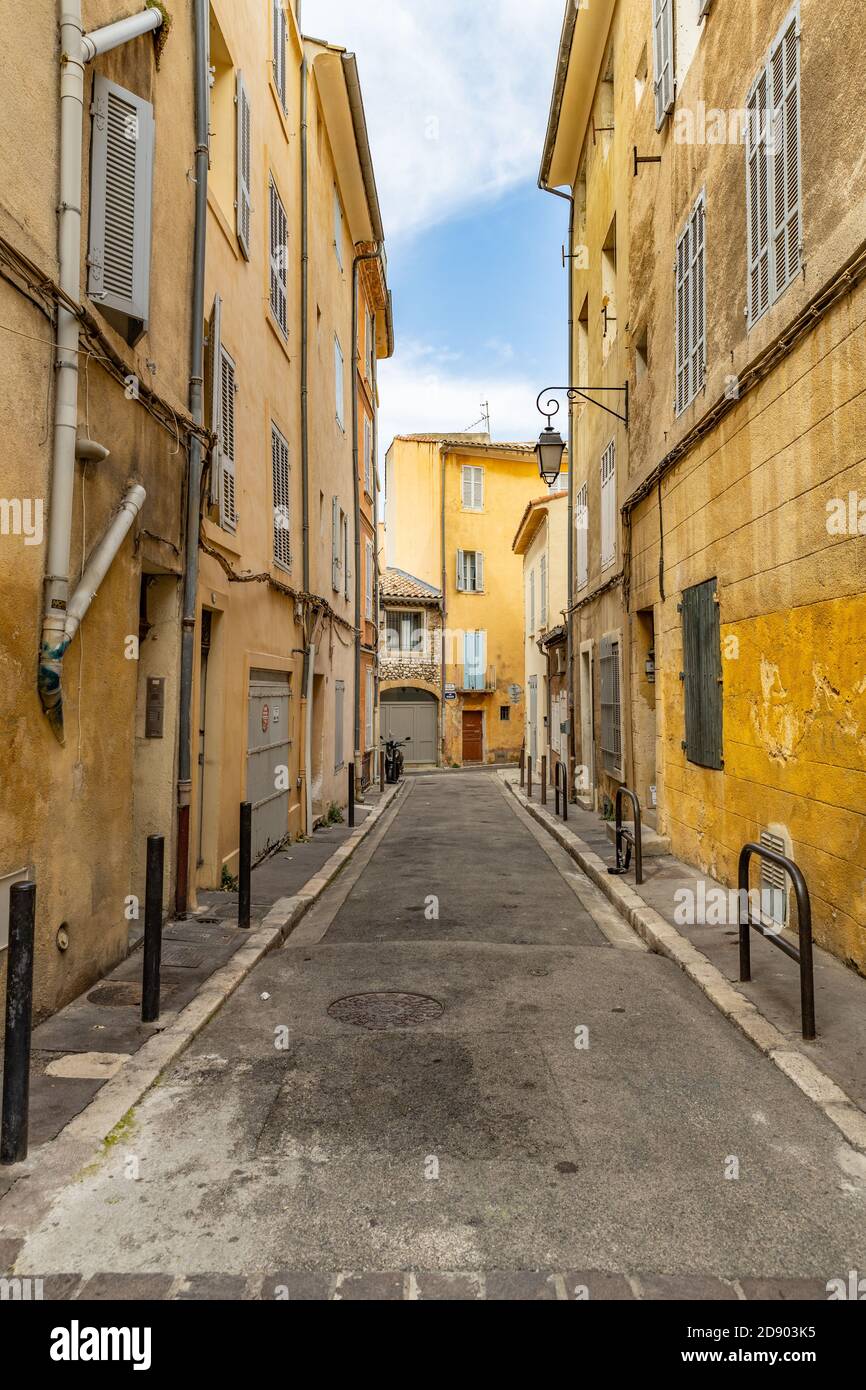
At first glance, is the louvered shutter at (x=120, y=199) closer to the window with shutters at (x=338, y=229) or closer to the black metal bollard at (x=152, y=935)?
the black metal bollard at (x=152, y=935)

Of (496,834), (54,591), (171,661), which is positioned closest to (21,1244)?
(54,591)

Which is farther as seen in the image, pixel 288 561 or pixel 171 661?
pixel 288 561

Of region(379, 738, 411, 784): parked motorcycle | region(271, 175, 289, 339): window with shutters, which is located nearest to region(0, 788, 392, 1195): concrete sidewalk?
region(271, 175, 289, 339): window with shutters

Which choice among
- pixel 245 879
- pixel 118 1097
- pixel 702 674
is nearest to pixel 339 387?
pixel 702 674

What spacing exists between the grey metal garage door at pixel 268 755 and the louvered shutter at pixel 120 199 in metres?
5.10

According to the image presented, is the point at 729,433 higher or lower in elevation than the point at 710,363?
lower

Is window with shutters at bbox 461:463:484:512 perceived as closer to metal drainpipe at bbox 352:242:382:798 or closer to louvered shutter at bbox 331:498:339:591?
metal drainpipe at bbox 352:242:382:798

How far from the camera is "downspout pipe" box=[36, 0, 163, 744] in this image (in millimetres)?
4762

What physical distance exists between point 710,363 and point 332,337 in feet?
33.8

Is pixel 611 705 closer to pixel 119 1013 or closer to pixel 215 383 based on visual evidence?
pixel 215 383

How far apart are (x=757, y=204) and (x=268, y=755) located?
757 centimetres

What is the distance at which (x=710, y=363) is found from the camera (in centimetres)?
862
